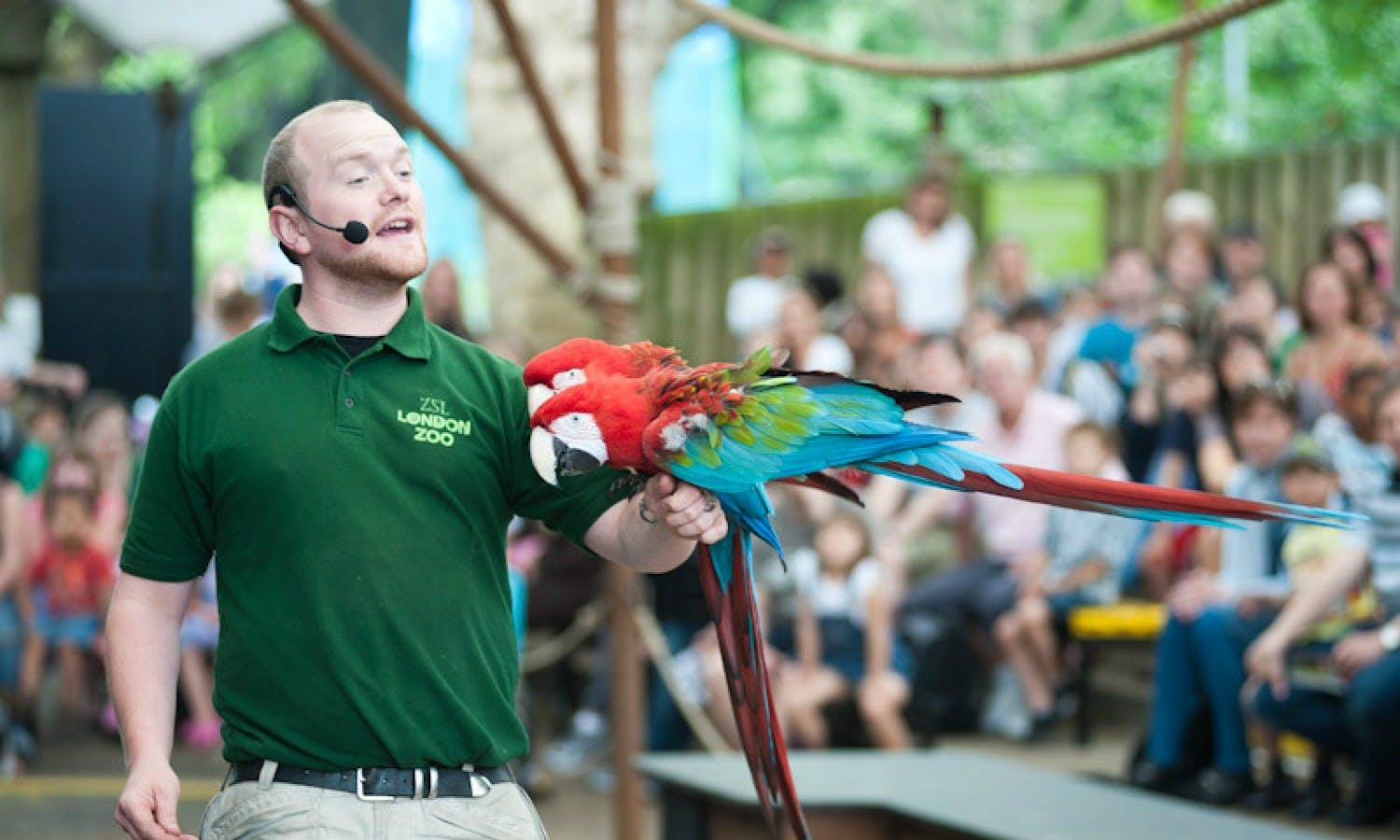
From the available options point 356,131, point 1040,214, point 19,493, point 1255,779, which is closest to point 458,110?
point 1040,214

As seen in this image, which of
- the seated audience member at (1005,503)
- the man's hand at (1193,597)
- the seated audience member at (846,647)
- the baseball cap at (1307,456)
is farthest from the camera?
the seated audience member at (1005,503)

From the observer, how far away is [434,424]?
186 cm

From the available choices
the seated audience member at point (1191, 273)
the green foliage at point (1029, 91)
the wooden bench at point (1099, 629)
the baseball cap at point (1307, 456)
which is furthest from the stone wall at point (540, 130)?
the green foliage at point (1029, 91)

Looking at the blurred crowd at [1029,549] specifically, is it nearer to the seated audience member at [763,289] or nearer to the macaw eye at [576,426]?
the seated audience member at [763,289]

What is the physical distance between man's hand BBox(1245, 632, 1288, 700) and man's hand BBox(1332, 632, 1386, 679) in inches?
8.0

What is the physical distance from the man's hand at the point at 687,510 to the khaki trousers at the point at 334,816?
14.1 inches

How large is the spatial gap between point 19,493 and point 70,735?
0.99 m

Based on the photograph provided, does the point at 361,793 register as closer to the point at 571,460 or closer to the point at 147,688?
the point at 147,688

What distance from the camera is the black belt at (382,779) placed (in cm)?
179

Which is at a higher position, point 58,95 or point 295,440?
point 58,95

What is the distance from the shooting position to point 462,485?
1875 millimetres

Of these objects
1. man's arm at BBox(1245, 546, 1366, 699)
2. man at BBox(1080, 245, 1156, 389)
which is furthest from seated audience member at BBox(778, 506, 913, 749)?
man at BBox(1080, 245, 1156, 389)

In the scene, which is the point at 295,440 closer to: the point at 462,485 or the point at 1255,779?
the point at 462,485

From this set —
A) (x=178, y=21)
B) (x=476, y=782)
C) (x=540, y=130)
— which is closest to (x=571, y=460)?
(x=476, y=782)
